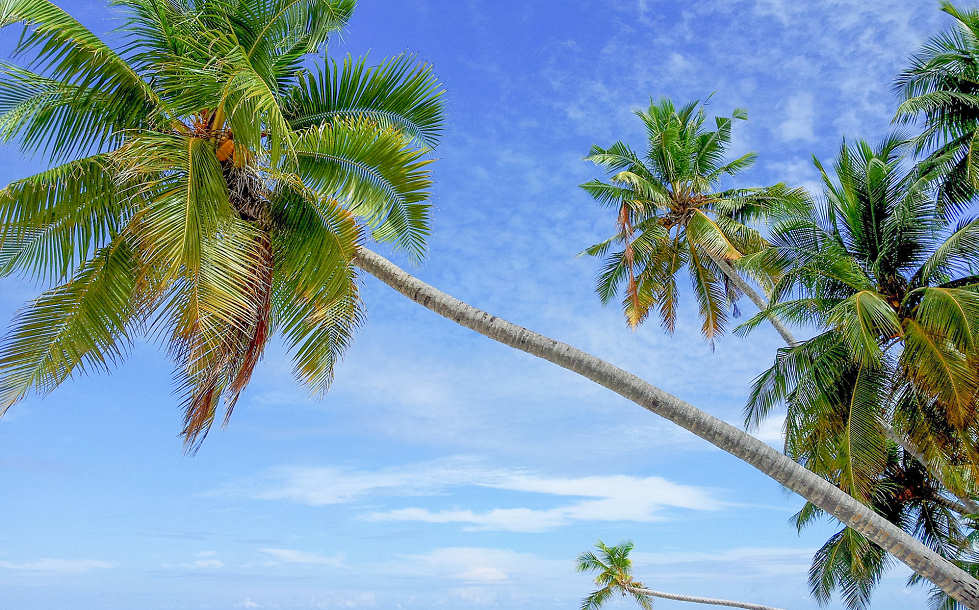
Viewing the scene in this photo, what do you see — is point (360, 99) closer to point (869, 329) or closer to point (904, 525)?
point (869, 329)

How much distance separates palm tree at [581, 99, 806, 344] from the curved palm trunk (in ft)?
33.8

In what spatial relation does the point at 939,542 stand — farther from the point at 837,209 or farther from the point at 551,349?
the point at 551,349

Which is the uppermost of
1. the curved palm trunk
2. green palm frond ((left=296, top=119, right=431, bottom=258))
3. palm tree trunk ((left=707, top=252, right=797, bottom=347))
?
palm tree trunk ((left=707, top=252, right=797, bottom=347))

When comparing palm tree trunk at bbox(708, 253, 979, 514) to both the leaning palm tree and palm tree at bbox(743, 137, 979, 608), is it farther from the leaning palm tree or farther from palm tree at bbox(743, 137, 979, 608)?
the leaning palm tree

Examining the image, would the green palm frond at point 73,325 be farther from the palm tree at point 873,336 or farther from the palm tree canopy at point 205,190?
the palm tree at point 873,336

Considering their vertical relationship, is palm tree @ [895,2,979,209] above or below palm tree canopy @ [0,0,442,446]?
above

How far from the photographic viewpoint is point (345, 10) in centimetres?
896

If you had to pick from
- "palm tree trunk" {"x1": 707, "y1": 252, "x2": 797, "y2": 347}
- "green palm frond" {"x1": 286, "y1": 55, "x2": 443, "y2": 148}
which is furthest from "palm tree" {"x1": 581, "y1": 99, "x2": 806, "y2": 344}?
"green palm frond" {"x1": 286, "y1": 55, "x2": 443, "y2": 148}

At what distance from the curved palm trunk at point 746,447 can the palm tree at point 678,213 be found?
1029 cm

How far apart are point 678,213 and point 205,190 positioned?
14.1 m

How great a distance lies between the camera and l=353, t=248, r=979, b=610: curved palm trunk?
7.07 m

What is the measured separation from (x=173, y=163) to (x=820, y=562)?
1864cm

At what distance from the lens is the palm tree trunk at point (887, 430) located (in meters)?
12.5

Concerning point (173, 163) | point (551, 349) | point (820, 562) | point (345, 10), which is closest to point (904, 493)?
point (820, 562)
